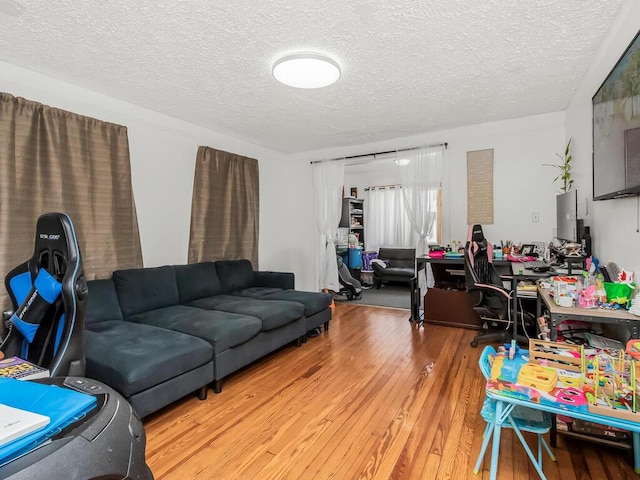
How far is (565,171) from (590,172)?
91 centimetres

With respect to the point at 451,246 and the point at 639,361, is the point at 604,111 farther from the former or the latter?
the point at 451,246

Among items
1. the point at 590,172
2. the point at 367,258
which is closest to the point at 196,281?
the point at 590,172

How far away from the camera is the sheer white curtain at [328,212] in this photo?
518 cm

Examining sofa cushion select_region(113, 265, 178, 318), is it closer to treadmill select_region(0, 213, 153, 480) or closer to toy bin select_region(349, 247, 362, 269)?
treadmill select_region(0, 213, 153, 480)

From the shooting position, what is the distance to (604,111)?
2189 mm

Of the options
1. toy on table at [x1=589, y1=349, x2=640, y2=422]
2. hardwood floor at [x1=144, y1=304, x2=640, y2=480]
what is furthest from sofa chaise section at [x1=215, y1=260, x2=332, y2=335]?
toy on table at [x1=589, y1=349, x2=640, y2=422]

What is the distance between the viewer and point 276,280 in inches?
165

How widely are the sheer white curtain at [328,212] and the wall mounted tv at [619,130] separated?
10.8 feet

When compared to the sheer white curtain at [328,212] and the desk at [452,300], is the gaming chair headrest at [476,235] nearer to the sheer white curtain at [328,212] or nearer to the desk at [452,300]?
the desk at [452,300]

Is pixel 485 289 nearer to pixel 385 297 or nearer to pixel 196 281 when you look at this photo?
pixel 385 297

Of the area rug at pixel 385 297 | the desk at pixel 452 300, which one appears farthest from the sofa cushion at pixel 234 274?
the desk at pixel 452 300

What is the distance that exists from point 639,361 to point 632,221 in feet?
3.20

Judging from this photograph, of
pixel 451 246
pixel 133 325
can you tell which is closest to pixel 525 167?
pixel 451 246

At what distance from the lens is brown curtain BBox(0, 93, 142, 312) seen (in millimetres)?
2461
